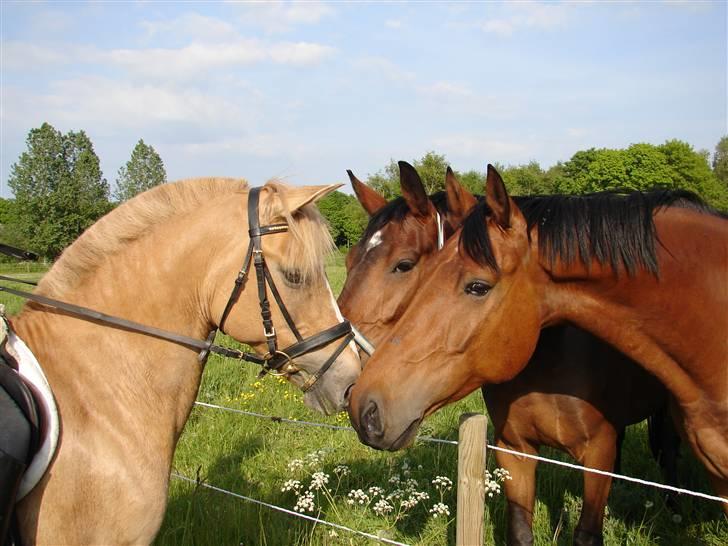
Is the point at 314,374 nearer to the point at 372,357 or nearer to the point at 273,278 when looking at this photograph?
the point at 372,357

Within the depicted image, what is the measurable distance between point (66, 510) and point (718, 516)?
4.26 meters

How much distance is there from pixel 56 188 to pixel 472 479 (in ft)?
175

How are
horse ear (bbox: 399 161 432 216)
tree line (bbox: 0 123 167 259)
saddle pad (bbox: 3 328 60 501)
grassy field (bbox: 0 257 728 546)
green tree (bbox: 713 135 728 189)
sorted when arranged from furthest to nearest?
green tree (bbox: 713 135 728 189), tree line (bbox: 0 123 167 259), grassy field (bbox: 0 257 728 546), horse ear (bbox: 399 161 432 216), saddle pad (bbox: 3 328 60 501)

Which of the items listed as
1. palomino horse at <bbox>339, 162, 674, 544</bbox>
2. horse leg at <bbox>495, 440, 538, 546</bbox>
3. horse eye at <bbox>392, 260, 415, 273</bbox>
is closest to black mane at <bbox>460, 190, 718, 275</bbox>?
palomino horse at <bbox>339, 162, 674, 544</bbox>

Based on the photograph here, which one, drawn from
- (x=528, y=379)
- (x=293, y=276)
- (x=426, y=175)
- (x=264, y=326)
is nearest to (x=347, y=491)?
(x=528, y=379)

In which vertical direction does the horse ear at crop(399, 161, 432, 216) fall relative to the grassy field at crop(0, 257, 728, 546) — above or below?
→ above

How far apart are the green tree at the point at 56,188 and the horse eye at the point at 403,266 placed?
4425cm

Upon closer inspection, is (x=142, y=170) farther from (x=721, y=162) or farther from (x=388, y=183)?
(x=721, y=162)

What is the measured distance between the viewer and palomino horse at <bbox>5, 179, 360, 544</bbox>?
6.86 feet

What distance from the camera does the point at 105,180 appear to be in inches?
2071

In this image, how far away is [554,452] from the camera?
199 inches

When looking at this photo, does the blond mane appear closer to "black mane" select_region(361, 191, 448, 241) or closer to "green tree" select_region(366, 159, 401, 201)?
"black mane" select_region(361, 191, 448, 241)

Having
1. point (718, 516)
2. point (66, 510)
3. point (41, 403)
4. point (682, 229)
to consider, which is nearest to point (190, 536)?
point (66, 510)

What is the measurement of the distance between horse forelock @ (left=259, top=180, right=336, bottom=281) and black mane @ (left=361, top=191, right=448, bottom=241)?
4.31 ft
